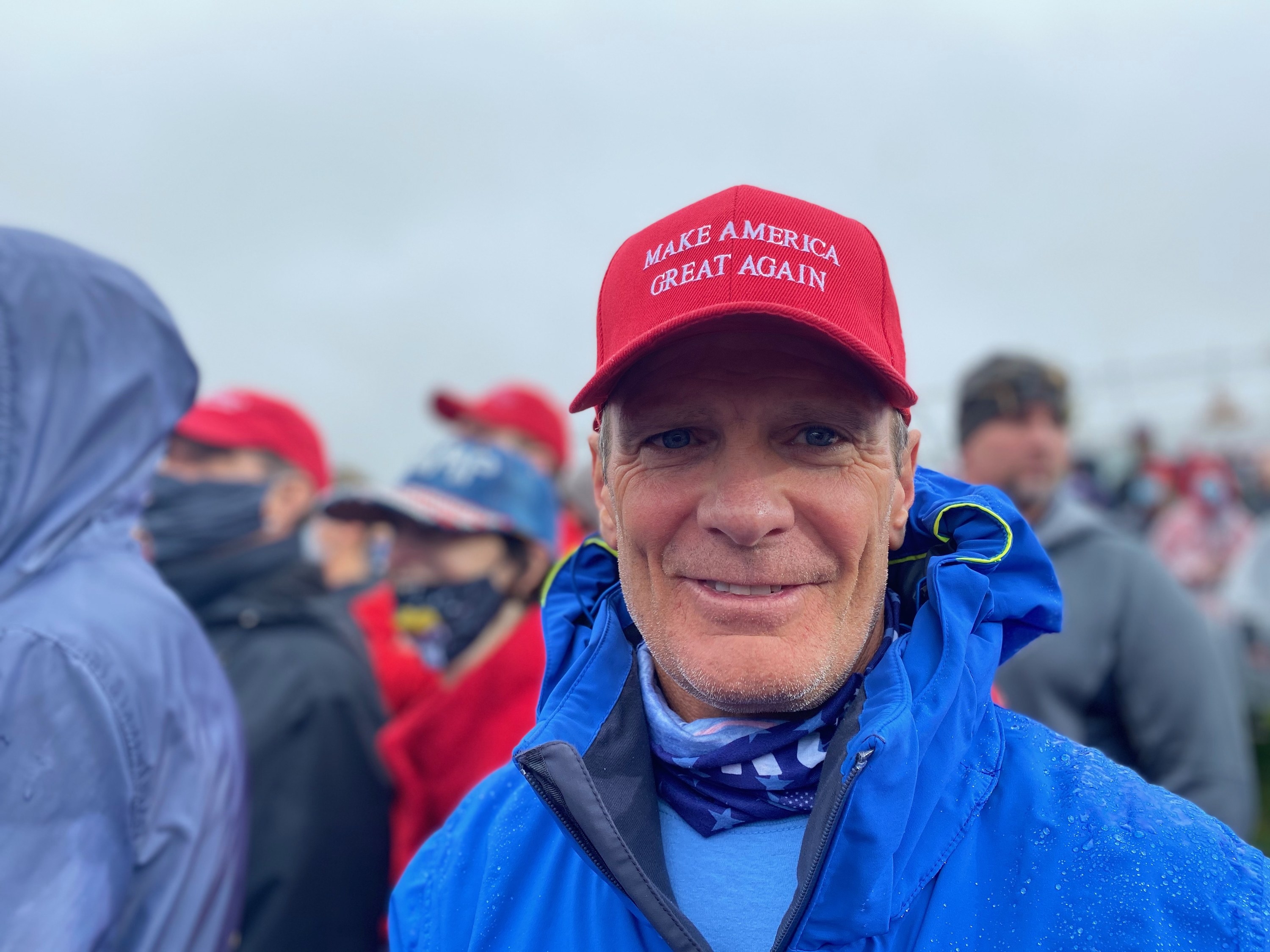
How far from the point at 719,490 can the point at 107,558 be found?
127 cm

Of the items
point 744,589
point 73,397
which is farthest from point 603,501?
point 73,397

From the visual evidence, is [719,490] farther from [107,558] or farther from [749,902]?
[107,558]

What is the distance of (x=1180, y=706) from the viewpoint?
2.68m

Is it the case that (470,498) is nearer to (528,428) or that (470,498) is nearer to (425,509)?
(425,509)

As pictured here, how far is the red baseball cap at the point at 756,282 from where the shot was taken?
136 cm

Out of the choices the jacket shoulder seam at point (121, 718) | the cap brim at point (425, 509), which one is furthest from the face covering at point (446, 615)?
the jacket shoulder seam at point (121, 718)

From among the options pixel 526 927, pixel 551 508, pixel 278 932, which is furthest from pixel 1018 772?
pixel 551 508

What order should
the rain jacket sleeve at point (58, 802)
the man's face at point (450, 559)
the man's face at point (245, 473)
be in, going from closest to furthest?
1. the rain jacket sleeve at point (58, 802)
2. the man's face at point (450, 559)
3. the man's face at point (245, 473)

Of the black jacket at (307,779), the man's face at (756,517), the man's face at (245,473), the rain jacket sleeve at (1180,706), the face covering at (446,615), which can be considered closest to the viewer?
the man's face at (756,517)

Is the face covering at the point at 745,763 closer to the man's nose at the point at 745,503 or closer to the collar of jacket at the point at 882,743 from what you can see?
the collar of jacket at the point at 882,743

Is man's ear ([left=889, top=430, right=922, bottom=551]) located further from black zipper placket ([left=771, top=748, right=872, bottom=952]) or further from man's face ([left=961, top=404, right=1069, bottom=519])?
man's face ([left=961, top=404, right=1069, bottom=519])

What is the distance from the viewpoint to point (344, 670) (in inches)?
110

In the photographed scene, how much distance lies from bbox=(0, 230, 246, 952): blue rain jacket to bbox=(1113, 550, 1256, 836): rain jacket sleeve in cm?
239

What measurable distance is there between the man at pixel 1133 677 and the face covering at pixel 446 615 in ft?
5.30
